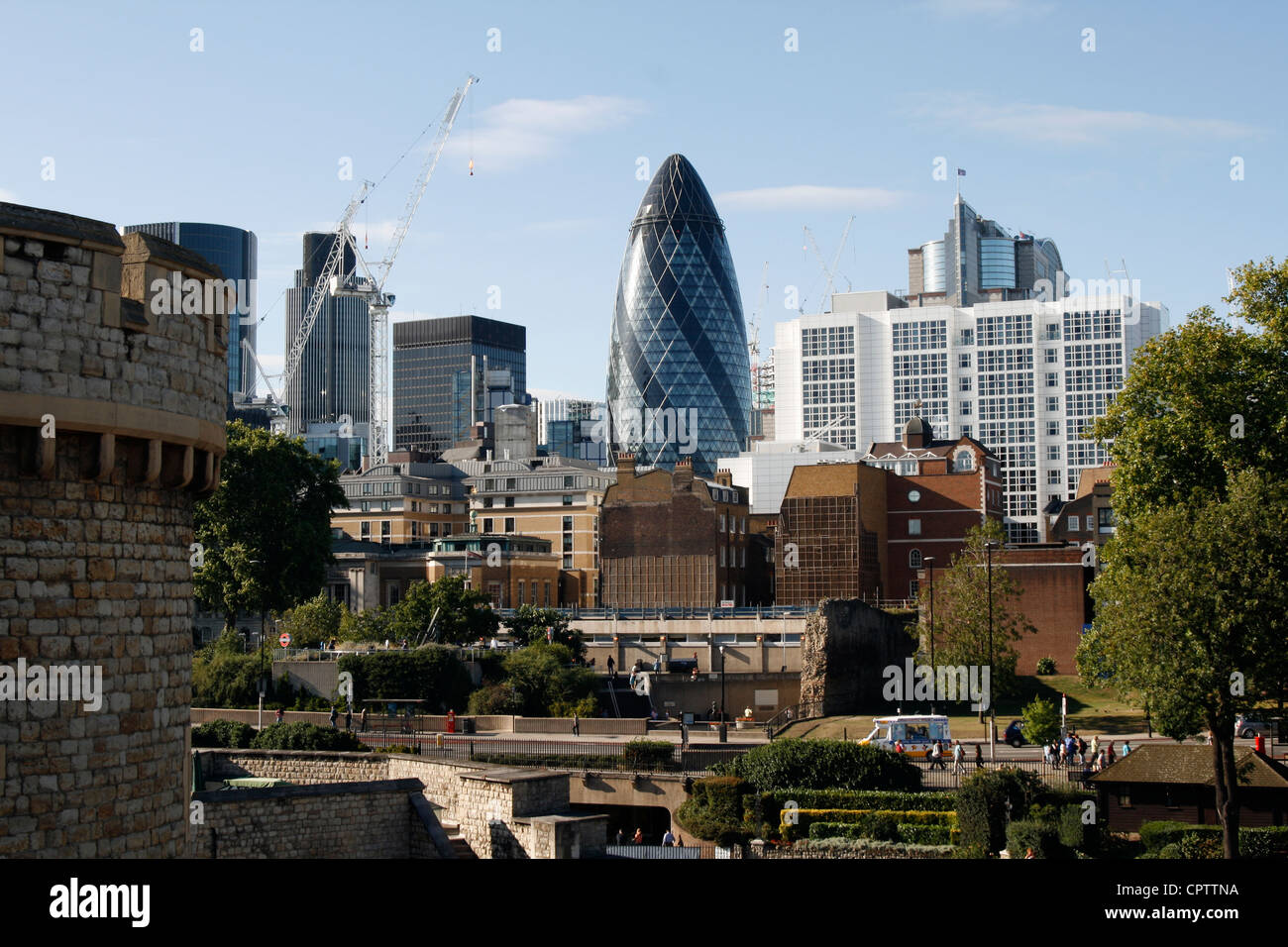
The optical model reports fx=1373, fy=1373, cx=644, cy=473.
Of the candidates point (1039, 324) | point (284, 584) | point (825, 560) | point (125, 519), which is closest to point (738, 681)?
point (825, 560)

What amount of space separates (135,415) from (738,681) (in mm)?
66101

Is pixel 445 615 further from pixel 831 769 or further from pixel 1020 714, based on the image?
pixel 831 769

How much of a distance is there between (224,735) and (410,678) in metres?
19.8

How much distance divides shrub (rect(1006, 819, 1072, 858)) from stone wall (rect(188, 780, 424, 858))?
43.3 feet

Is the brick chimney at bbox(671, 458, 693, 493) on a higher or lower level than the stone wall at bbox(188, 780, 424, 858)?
higher

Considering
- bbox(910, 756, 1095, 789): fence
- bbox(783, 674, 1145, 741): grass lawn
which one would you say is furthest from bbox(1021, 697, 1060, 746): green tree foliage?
bbox(783, 674, 1145, 741): grass lawn

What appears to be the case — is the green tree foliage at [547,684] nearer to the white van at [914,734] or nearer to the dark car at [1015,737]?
the white van at [914,734]

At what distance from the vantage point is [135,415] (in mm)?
12406

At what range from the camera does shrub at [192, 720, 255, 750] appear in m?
45.2

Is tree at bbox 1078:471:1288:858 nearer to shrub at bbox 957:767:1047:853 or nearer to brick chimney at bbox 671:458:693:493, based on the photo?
shrub at bbox 957:767:1047:853

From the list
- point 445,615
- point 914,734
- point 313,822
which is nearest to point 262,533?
point 445,615
